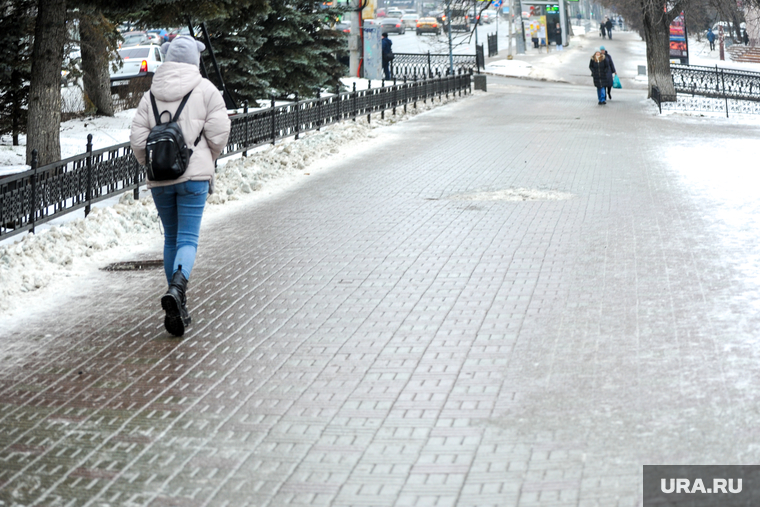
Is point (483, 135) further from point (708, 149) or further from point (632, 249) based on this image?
point (632, 249)

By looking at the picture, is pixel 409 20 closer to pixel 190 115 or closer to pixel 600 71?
pixel 600 71

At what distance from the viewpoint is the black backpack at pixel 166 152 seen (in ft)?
21.1

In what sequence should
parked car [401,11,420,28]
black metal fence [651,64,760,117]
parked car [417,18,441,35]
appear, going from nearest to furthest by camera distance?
black metal fence [651,64,760,117]
parked car [417,18,441,35]
parked car [401,11,420,28]

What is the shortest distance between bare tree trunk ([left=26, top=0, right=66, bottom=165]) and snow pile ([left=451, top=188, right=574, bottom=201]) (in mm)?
4977

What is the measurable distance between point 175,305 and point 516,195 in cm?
652

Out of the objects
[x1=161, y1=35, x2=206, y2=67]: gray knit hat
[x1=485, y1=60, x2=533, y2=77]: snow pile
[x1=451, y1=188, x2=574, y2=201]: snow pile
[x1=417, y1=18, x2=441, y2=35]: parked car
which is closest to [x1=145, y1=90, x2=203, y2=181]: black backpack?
[x1=161, y1=35, x2=206, y2=67]: gray knit hat

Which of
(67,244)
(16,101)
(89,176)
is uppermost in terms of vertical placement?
(16,101)

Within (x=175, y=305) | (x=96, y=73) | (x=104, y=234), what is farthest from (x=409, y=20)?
(x=175, y=305)

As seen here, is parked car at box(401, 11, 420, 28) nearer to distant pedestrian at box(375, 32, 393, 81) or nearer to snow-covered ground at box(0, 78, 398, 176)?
distant pedestrian at box(375, 32, 393, 81)

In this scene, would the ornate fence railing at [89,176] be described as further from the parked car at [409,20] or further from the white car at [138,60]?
the parked car at [409,20]

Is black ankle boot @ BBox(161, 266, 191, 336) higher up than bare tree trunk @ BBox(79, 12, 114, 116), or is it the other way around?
bare tree trunk @ BBox(79, 12, 114, 116)

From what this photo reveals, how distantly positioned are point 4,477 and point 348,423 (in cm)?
157

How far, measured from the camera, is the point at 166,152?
642cm

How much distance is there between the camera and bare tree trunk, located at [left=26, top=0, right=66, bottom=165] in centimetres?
1204
